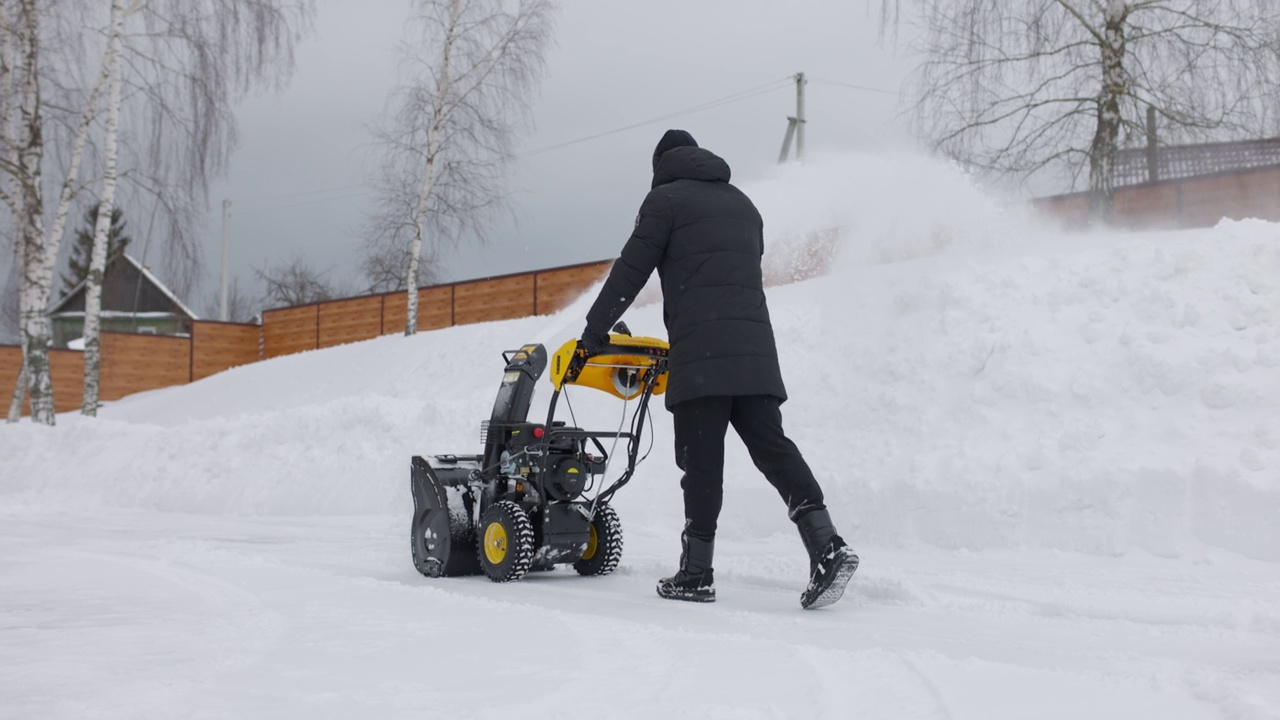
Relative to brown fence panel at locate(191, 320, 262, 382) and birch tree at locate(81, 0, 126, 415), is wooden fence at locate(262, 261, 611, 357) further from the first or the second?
birch tree at locate(81, 0, 126, 415)

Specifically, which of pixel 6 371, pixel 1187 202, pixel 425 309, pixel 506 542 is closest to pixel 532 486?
pixel 506 542

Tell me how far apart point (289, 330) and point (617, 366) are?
84.0 ft

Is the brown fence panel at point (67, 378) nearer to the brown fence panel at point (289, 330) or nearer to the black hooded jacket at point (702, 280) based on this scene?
the brown fence panel at point (289, 330)

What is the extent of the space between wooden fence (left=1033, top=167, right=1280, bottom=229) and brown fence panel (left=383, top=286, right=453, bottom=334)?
1399 centimetres

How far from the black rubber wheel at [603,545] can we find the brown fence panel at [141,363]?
2408cm

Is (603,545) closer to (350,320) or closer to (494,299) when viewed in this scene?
(494,299)

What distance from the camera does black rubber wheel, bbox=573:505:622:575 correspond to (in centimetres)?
511

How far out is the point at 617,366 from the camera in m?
4.91

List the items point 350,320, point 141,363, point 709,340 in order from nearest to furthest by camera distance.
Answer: point 709,340
point 141,363
point 350,320

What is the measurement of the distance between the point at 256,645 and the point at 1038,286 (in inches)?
254

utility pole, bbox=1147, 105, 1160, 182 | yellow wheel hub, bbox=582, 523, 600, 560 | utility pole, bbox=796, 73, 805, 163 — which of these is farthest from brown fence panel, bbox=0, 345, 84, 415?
yellow wheel hub, bbox=582, 523, 600, 560

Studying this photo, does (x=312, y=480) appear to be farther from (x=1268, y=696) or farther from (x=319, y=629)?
(x=1268, y=696)

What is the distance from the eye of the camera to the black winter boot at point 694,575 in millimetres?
4238

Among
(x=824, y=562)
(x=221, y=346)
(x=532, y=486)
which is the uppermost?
(x=221, y=346)
